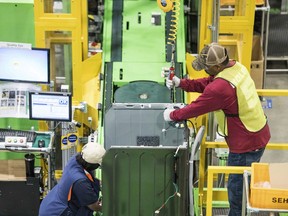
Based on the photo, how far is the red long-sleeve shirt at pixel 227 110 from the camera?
6.78 m

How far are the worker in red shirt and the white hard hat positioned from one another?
26.5 inches

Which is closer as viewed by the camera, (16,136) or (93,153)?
(93,153)

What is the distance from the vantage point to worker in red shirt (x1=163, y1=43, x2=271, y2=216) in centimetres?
681

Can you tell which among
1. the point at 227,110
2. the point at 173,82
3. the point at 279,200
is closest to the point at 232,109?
the point at 227,110

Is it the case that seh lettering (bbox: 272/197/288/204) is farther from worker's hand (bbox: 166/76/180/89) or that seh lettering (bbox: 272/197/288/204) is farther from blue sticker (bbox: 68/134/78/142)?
blue sticker (bbox: 68/134/78/142)

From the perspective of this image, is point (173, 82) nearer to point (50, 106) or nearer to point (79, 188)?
point (79, 188)

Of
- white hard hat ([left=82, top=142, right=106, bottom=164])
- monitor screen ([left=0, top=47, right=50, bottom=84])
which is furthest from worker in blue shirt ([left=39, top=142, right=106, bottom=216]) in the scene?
monitor screen ([left=0, top=47, right=50, bottom=84])

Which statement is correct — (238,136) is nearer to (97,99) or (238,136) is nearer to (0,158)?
(97,99)

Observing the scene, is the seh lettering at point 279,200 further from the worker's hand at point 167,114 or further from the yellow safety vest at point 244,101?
the worker's hand at point 167,114

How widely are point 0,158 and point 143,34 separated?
2331 millimetres

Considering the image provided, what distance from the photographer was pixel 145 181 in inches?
270

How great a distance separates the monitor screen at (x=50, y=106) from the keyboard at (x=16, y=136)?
196 millimetres

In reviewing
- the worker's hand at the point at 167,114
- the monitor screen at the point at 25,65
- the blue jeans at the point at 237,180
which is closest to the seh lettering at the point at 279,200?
the blue jeans at the point at 237,180

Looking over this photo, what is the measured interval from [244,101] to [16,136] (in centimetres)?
276
